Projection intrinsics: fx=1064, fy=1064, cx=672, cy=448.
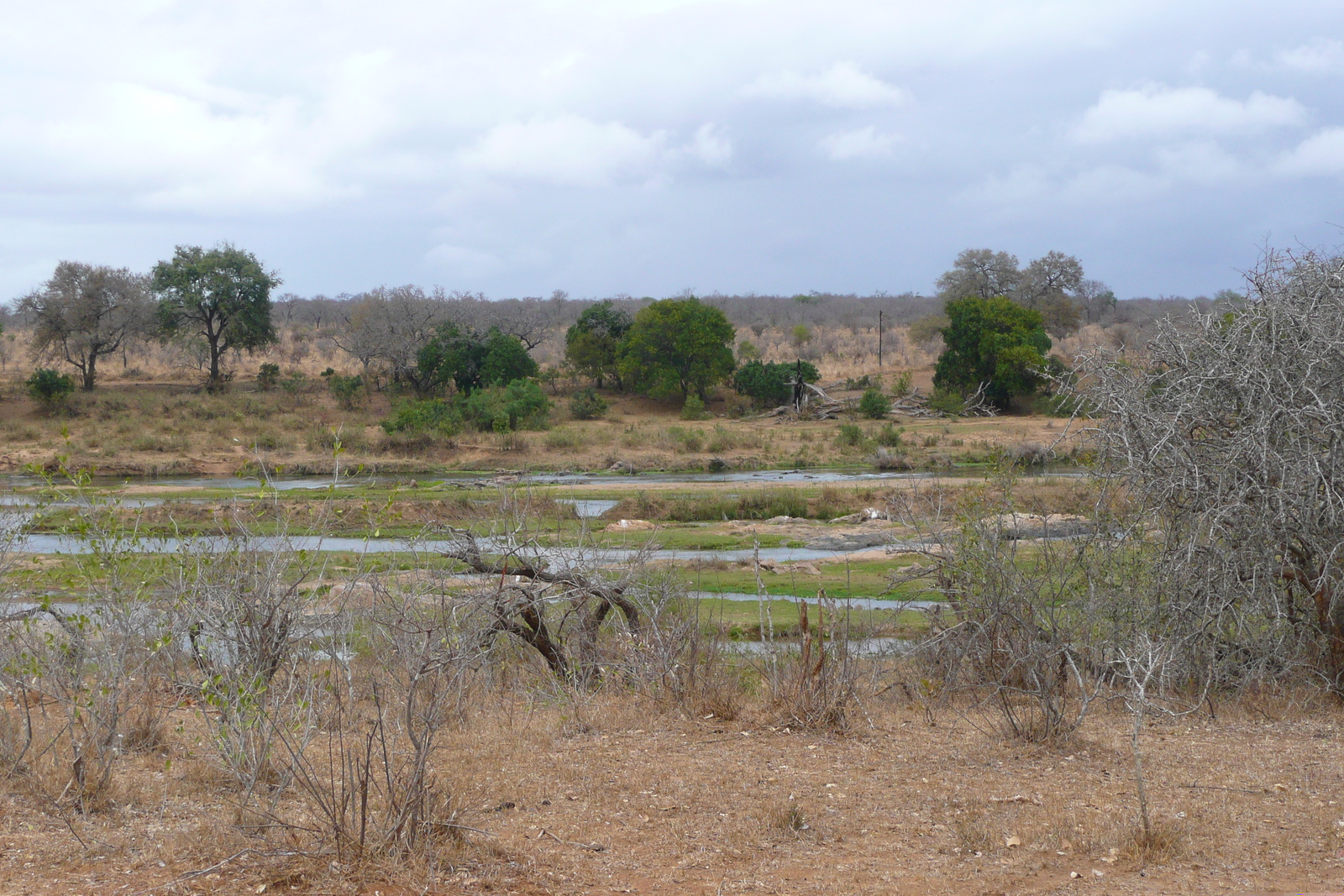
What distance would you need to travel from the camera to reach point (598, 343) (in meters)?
59.1

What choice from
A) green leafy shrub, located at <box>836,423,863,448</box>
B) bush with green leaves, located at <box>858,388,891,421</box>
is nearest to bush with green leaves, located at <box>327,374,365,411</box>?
green leafy shrub, located at <box>836,423,863,448</box>

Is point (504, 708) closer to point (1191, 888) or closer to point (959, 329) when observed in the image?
point (1191, 888)

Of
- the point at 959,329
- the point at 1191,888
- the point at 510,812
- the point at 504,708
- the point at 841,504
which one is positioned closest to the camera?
the point at 1191,888

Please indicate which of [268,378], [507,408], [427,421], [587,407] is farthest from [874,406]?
[268,378]

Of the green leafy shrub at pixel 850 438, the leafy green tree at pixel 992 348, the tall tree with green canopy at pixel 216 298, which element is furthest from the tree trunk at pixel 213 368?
the leafy green tree at pixel 992 348

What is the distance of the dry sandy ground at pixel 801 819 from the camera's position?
5.13 m

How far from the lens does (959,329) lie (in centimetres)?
5578

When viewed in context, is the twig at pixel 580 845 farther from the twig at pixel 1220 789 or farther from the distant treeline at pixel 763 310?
the distant treeline at pixel 763 310

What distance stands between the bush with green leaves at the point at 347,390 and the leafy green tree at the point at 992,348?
101 feet

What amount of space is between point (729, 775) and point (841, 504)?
79.5 feet

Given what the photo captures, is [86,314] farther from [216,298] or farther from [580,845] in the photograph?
[580,845]

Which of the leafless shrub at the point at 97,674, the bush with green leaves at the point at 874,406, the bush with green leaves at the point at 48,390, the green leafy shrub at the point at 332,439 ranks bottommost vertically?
the green leafy shrub at the point at 332,439

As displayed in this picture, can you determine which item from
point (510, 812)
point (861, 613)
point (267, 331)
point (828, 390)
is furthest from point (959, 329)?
point (510, 812)

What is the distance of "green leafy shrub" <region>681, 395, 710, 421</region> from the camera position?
5406 cm
